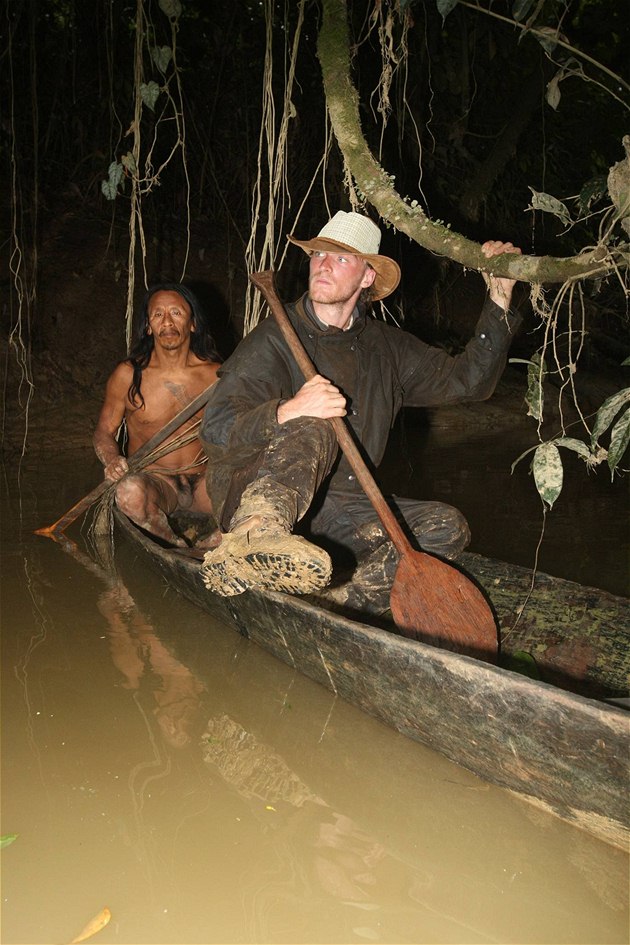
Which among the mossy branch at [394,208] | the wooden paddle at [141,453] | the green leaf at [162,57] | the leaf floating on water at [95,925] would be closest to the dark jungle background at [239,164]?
the wooden paddle at [141,453]

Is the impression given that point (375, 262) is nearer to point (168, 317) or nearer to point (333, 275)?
point (333, 275)

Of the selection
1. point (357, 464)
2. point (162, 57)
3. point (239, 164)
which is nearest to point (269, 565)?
point (357, 464)

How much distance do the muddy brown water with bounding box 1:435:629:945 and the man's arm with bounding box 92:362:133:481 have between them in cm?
122

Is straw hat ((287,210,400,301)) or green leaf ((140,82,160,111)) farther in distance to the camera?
green leaf ((140,82,160,111))

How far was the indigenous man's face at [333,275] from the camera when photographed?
2.78 m

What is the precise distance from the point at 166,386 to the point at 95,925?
2.93m

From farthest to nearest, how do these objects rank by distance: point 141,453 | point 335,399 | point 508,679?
point 141,453
point 335,399
point 508,679

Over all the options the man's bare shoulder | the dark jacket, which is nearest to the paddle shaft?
the dark jacket

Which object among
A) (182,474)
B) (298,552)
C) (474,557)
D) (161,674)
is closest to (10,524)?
(182,474)

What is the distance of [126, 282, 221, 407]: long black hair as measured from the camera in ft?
13.3

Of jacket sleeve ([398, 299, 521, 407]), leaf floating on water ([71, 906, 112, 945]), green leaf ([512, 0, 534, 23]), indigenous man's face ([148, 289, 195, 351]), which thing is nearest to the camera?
leaf floating on water ([71, 906, 112, 945])

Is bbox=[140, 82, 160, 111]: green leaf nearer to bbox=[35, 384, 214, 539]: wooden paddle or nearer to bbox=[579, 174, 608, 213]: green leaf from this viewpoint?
bbox=[35, 384, 214, 539]: wooden paddle

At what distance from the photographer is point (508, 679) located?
1660 mm

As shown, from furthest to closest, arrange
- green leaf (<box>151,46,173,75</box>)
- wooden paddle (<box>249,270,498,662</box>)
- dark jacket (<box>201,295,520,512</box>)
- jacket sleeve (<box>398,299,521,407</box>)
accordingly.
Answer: green leaf (<box>151,46,173,75</box>) → jacket sleeve (<box>398,299,521,407</box>) → dark jacket (<box>201,295,520,512</box>) → wooden paddle (<box>249,270,498,662</box>)
